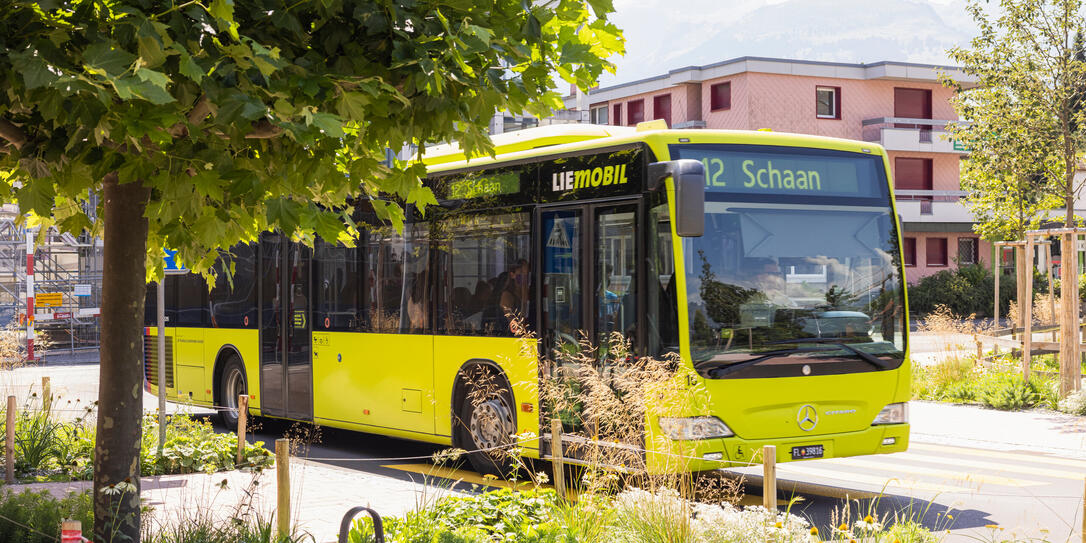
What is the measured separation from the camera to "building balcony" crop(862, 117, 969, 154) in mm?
54625

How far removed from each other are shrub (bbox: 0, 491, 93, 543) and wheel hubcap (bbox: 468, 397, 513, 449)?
4.10 meters

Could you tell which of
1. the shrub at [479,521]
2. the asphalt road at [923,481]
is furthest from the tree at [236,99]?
the asphalt road at [923,481]

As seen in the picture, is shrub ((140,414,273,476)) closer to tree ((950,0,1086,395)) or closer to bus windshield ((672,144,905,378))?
bus windshield ((672,144,905,378))

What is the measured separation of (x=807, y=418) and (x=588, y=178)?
8.91ft

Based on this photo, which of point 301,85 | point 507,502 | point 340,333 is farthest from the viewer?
point 340,333

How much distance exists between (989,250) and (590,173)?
50.6 metres

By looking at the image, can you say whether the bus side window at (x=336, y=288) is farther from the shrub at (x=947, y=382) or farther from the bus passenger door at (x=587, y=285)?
the shrub at (x=947, y=382)

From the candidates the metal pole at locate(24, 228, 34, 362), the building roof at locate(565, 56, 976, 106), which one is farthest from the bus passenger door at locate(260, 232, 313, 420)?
the building roof at locate(565, 56, 976, 106)

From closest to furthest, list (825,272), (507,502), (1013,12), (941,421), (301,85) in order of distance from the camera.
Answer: (301,85), (507,502), (825,272), (941,421), (1013,12)

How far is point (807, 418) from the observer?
31.6 feet

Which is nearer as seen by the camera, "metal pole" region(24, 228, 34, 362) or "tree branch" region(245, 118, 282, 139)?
"tree branch" region(245, 118, 282, 139)

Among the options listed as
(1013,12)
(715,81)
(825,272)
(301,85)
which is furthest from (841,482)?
(715,81)

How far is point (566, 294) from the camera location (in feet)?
33.9

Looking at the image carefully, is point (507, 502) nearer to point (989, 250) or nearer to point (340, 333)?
point (340, 333)
